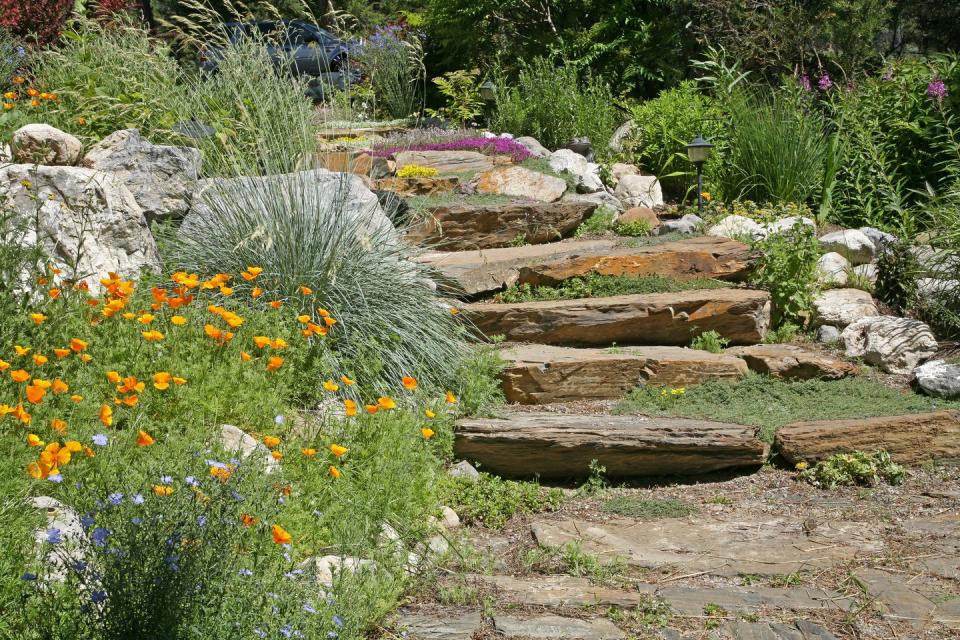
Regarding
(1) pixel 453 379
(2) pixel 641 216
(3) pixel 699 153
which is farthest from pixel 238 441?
(3) pixel 699 153

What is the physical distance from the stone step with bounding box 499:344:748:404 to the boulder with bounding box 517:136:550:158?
422cm

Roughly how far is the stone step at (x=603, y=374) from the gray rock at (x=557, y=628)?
6.81ft

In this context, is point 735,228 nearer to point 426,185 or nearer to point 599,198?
point 599,198

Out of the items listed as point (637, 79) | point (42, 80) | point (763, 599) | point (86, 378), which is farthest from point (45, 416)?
point (637, 79)

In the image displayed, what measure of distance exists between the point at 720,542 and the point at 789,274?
270 centimetres

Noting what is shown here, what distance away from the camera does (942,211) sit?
20.5ft

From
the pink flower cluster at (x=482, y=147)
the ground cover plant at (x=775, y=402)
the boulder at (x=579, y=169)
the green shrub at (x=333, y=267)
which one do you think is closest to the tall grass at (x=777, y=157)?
the boulder at (x=579, y=169)

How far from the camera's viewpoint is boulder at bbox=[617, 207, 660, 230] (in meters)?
7.17

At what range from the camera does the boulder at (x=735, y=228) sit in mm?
6836

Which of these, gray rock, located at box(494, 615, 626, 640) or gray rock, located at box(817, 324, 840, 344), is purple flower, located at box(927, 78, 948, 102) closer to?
gray rock, located at box(817, 324, 840, 344)

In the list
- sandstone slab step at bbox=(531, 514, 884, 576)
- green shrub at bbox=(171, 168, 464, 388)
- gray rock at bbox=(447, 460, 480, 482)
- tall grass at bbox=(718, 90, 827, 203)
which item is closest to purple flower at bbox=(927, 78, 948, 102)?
tall grass at bbox=(718, 90, 827, 203)

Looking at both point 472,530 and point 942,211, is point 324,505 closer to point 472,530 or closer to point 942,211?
point 472,530

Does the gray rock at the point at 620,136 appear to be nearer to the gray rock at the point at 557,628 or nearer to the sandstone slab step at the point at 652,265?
the sandstone slab step at the point at 652,265

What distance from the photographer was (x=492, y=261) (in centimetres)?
601
